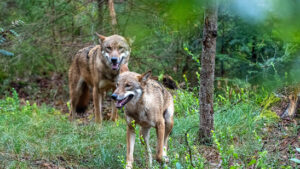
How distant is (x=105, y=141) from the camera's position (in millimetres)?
6086

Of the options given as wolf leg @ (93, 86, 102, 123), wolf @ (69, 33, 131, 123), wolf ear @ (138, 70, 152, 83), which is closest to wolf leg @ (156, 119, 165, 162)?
wolf ear @ (138, 70, 152, 83)

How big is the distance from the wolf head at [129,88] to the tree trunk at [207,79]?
0.81m

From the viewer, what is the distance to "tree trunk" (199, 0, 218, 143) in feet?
17.1

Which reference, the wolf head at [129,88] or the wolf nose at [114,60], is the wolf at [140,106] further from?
the wolf nose at [114,60]

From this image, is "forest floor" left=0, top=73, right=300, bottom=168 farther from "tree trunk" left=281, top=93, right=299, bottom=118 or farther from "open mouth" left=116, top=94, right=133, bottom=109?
"open mouth" left=116, top=94, right=133, bottom=109

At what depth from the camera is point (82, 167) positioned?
514 cm

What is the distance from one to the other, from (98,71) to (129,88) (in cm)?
284

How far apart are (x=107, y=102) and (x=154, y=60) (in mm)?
1930

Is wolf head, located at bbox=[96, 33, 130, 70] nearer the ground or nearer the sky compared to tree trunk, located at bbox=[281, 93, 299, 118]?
nearer the sky

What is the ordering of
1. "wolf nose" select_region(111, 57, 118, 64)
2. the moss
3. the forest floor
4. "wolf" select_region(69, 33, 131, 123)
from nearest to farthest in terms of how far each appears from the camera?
1. the forest floor
2. the moss
3. "wolf nose" select_region(111, 57, 118, 64)
4. "wolf" select_region(69, 33, 131, 123)

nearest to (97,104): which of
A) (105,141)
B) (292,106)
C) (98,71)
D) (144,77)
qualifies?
(98,71)

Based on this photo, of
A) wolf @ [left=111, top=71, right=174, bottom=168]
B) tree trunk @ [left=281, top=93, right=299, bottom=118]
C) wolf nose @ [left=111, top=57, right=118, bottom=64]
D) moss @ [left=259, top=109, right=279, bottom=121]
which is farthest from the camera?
wolf nose @ [left=111, top=57, right=118, bottom=64]

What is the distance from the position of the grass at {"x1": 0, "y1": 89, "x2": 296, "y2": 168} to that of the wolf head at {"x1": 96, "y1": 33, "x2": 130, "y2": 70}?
1239mm

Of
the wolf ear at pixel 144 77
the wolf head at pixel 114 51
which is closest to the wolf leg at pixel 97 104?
the wolf head at pixel 114 51
